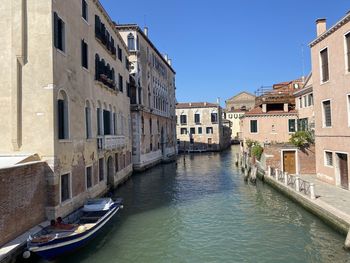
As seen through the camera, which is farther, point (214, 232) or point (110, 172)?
point (110, 172)

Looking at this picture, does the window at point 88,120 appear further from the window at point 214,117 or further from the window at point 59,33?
the window at point 214,117

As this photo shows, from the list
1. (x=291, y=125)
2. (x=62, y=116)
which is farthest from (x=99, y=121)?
(x=291, y=125)

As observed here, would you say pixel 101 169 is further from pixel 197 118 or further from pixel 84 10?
pixel 197 118

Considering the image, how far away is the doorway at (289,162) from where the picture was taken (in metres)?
18.8

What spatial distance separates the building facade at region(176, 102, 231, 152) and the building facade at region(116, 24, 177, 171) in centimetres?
1221

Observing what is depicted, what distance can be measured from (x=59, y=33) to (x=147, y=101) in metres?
19.2

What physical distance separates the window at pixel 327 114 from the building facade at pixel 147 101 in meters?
14.7

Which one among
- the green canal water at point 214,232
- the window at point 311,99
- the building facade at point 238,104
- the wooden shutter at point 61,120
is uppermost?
the building facade at point 238,104

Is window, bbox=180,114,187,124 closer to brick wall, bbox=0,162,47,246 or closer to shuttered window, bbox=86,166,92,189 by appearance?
shuttered window, bbox=86,166,92,189

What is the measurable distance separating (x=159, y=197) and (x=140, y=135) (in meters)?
10.8

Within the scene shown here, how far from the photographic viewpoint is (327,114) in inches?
593

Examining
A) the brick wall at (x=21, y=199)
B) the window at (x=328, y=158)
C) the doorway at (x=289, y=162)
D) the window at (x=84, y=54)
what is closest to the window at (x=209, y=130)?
the doorway at (x=289, y=162)

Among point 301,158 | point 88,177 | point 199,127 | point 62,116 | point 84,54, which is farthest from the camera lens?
point 199,127

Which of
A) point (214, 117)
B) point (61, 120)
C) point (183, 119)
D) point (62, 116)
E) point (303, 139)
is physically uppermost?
point (214, 117)
